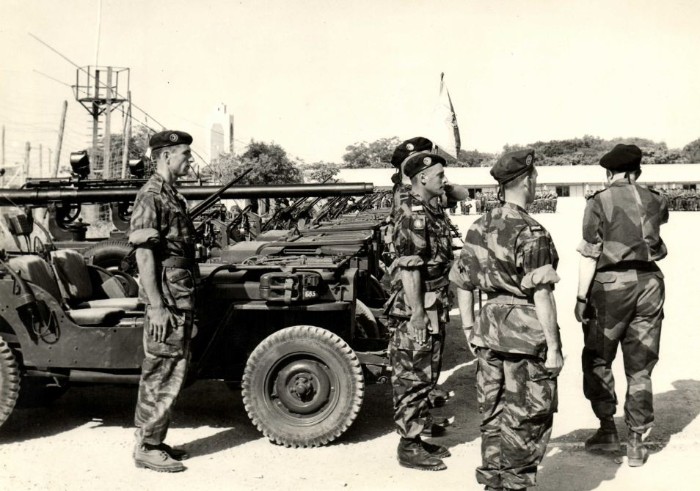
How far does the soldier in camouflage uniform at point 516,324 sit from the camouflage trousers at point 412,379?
34.3 inches

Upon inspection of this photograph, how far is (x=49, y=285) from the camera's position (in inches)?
214

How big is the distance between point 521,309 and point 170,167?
2.36m

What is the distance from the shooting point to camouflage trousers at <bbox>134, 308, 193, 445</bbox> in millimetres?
4621

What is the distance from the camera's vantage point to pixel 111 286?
20.9 ft

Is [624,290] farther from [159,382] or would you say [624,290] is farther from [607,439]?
[159,382]

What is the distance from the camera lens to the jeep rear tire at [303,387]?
4.96 m

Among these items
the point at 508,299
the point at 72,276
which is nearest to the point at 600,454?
the point at 508,299

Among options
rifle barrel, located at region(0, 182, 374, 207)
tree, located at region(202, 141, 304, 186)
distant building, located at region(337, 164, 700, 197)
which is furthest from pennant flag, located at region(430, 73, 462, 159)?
distant building, located at region(337, 164, 700, 197)

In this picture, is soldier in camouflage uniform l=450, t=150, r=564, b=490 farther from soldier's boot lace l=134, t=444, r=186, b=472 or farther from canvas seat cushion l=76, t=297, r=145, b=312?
canvas seat cushion l=76, t=297, r=145, b=312

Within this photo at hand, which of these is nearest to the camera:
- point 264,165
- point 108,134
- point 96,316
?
point 96,316

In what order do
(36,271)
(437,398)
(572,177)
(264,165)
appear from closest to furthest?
(36,271), (437,398), (264,165), (572,177)

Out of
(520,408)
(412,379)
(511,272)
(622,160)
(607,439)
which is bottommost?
(607,439)

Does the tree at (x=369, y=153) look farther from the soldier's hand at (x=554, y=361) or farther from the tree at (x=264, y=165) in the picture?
the soldier's hand at (x=554, y=361)

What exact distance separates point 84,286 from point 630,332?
3.97m
